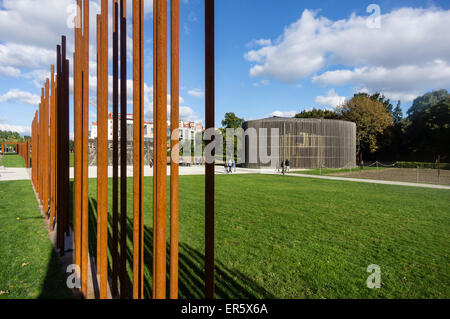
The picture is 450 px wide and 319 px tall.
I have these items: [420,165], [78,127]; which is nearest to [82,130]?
[78,127]

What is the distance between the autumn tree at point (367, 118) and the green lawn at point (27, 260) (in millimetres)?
55068

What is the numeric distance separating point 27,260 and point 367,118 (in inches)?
2272

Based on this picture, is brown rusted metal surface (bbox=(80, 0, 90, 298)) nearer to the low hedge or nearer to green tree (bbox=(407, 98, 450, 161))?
the low hedge

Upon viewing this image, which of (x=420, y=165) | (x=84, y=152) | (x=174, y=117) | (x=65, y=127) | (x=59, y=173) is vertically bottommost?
(x=420, y=165)

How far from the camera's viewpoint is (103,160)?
310 centimetres

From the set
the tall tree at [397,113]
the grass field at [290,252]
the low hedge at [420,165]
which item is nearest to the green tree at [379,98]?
the tall tree at [397,113]

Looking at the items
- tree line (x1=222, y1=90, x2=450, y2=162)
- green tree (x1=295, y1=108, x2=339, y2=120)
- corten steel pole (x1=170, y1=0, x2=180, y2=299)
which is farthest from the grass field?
green tree (x1=295, y1=108, x2=339, y2=120)

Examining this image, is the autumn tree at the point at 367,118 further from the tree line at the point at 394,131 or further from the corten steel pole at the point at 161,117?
the corten steel pole at the point at 161,117

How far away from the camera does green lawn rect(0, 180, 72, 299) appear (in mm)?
3502

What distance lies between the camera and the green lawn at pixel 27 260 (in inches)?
138

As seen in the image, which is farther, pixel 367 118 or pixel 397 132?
pixel 397 132

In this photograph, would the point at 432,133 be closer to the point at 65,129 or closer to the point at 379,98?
the point at 379,98
